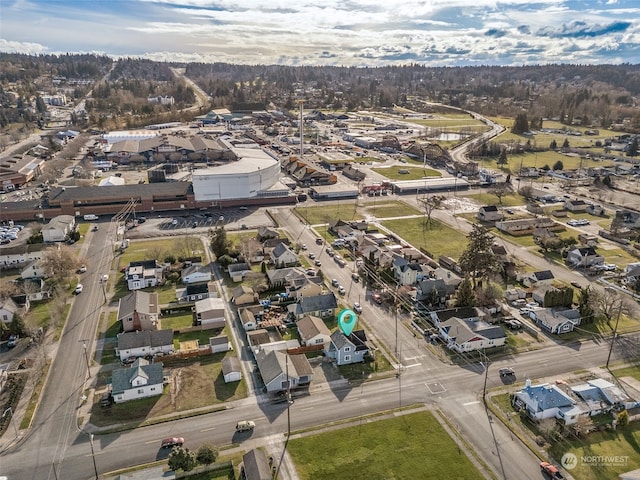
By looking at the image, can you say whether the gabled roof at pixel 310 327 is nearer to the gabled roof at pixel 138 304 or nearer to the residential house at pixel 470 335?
the residential house at pixel 470 335

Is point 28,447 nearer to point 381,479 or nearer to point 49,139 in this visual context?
point 381,479

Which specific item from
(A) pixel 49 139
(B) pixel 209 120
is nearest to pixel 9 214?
(A) pixel 49 139

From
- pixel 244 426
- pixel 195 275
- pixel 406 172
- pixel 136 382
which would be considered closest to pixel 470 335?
pixel 244 426

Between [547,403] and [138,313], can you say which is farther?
[138,313]

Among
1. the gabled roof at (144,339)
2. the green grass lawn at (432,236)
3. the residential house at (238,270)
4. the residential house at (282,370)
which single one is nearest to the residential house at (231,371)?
the residential house at (282,370)

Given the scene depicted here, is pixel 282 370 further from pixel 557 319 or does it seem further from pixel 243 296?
pixel 557 319

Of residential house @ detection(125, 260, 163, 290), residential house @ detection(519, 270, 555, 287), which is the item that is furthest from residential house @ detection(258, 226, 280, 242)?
residential house @ detection(519, 270, 555, 287)
